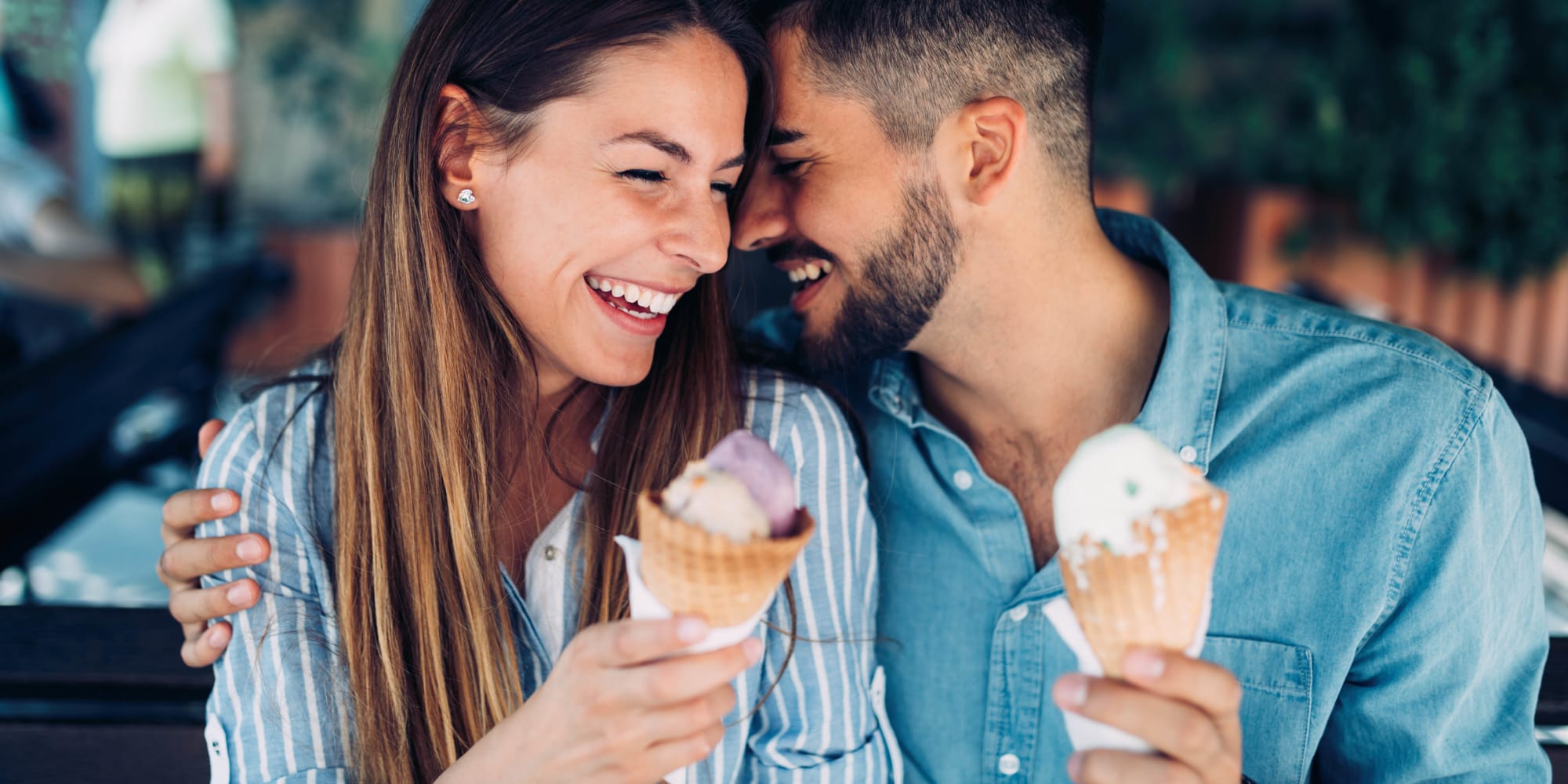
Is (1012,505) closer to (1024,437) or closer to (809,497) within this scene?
(1024,437)

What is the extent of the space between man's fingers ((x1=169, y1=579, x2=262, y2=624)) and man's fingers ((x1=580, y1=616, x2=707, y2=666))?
2.07 ft

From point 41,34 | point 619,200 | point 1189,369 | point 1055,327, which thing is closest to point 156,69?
point 41,34

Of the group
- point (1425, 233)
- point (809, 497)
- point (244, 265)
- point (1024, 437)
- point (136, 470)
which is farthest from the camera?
point (1425, 233)

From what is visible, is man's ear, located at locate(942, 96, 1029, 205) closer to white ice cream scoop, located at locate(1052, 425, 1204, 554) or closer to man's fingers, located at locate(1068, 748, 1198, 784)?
white ice cream scoop, located at locate(1052, 425, 1204, 554)

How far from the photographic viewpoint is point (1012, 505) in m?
1.74

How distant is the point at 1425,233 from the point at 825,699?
14.5 feet

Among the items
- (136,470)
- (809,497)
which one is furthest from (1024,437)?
(136,470)

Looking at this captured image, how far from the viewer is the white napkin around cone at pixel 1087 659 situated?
3.41 ft

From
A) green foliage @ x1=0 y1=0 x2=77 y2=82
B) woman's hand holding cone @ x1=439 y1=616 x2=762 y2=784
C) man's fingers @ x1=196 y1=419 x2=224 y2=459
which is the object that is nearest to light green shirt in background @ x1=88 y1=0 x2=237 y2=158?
green foliage @ x1=0 y1=0 x2=77 y2=82

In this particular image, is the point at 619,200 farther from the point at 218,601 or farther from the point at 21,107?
the point at 21,107

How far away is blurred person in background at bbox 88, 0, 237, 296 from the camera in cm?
573

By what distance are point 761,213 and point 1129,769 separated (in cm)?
109

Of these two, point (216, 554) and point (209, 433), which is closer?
point (216, 554)

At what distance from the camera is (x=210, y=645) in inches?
58.8
